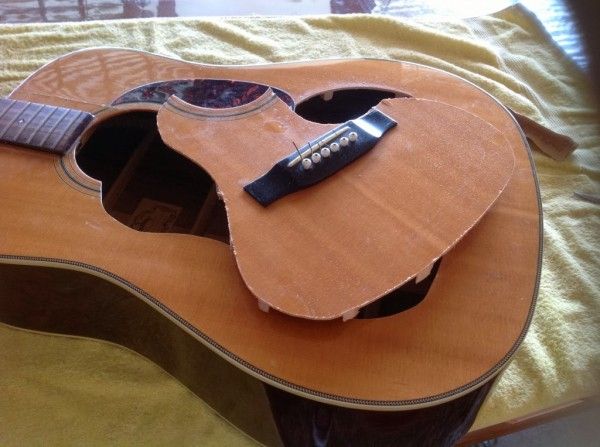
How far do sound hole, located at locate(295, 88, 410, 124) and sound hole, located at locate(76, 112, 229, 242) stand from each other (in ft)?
0.67

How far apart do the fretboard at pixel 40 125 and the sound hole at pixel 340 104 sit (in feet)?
1.12

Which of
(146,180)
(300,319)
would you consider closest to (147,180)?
(146,180)

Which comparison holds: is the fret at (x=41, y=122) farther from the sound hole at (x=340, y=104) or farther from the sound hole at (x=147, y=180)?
the sound hole at (x=340, y=104)

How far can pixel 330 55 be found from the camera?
1.31 meters

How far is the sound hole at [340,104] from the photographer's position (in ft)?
3.12

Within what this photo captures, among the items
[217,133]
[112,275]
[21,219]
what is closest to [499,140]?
[217,133]

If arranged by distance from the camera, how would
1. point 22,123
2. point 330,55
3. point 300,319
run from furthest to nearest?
point 330,55
point 22,123
point 300,319

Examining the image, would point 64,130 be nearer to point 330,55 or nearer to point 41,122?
point 41,122

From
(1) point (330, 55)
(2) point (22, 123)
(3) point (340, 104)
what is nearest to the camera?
(2) point (22, 123)

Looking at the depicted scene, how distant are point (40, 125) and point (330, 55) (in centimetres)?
68

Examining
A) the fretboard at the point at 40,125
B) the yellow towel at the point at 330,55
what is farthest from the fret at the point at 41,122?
the yellow towel at the point at 330,55

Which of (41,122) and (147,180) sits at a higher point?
(41,122)

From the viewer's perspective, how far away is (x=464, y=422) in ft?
2.38

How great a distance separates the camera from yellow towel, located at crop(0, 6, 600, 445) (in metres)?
0.84
